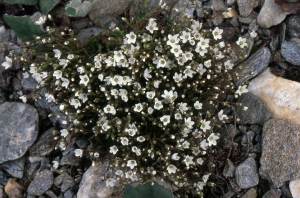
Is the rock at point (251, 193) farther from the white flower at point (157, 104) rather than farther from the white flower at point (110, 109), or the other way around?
the white flower at point (110, 109)

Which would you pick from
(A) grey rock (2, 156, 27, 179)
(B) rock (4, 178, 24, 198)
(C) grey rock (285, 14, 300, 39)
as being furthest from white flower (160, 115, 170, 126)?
(B) rock (4, 178, 24, 198)

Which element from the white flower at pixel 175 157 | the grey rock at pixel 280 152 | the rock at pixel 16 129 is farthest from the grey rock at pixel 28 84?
the grey rock at pixel 280 152

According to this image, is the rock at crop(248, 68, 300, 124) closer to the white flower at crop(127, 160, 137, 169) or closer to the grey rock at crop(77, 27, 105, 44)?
the white flower at crop(127, 160, 137, 169)

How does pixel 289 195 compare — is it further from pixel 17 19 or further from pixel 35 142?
pixel 17 19

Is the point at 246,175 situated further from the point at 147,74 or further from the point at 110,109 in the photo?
the point at 110,109

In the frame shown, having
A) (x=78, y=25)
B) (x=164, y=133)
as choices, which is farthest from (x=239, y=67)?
(x=78, y=25)

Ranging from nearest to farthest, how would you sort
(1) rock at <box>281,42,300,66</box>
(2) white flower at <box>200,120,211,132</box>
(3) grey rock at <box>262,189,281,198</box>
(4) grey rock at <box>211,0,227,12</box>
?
(2) white flower at <box>200,120,211,132</box> < (3) grey rock at <box>262,189,281,198</box> < (1) rock at <box>281,42,300,66</box> < (4) grey rock at <box>211,0,227,12</box>

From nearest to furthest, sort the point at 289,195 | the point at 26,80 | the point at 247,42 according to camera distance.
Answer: the point at 289,195 → the point at 247,42 → the point at 26,80
